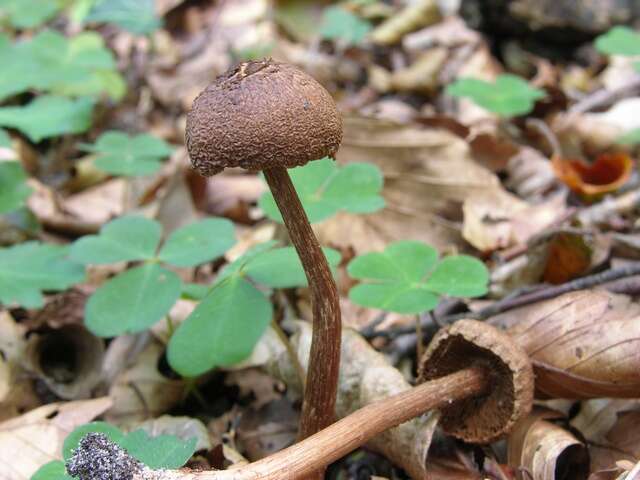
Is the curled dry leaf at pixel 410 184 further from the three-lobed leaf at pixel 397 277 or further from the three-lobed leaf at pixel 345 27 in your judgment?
the three-lobed leaf at pixel 345 27

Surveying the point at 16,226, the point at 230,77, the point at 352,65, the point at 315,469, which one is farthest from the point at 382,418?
the point at 352,65

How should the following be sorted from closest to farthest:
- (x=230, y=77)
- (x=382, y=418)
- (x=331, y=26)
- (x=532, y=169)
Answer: (x=230, y=77)
(x=382, y=418)
(x=532, y=169)
(x=331, y=26)

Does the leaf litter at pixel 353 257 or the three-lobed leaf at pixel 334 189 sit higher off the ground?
the three-lobed leaf at pixel 334 189

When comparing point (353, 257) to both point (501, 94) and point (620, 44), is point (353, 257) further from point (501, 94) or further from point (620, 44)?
Result: point (620, 44)

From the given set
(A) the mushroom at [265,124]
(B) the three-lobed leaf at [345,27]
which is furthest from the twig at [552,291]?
(B) the three-lobed leaf at [345,27]

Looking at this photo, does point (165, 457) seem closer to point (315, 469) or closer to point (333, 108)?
point (315, 469)

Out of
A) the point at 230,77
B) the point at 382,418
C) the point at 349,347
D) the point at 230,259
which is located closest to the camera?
the point at 230,77
